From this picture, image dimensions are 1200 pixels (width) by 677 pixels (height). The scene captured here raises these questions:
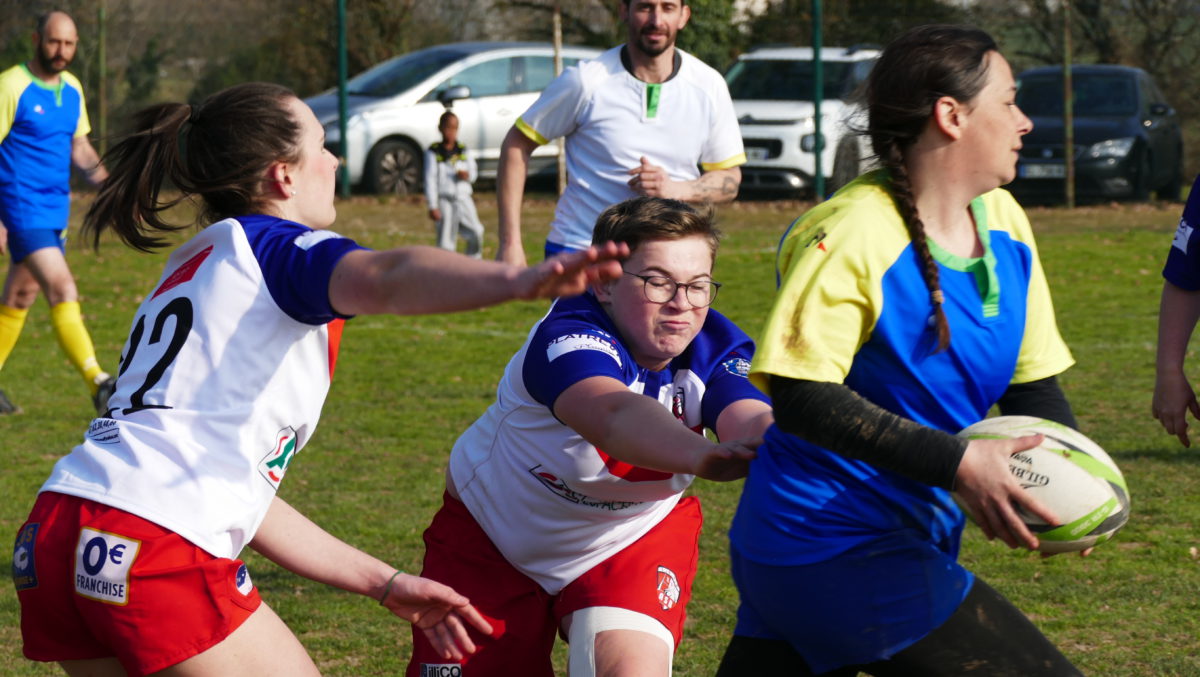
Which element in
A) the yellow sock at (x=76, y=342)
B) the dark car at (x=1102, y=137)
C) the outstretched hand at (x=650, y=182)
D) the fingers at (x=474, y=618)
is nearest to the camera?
the fingers at (x=474, y=618)

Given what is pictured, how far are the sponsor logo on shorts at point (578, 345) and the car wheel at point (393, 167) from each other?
618 inches

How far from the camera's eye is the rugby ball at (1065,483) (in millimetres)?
2574

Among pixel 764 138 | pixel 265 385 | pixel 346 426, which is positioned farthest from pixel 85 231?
pixel 764 138

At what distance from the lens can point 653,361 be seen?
3197 mm

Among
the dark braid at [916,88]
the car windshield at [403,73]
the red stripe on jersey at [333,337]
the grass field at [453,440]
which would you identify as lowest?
the grass field at [453,440]

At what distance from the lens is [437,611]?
307cm

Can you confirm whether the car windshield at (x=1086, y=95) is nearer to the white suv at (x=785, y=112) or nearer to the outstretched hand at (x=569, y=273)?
the white suv at (x=785, y=112)

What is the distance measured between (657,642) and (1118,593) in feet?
7.70

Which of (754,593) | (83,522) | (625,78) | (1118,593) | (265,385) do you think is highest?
(625,78)

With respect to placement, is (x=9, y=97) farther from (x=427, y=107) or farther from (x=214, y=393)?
(x=427, y=107)

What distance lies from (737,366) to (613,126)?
3339 millimetres

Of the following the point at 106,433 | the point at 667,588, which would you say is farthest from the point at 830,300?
the point at 106,433

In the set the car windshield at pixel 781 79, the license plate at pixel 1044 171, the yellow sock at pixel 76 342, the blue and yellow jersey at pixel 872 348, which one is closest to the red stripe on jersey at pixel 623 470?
the blue and yellow jersey at pixel 872 348

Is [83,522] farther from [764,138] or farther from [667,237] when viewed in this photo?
[764,138]
